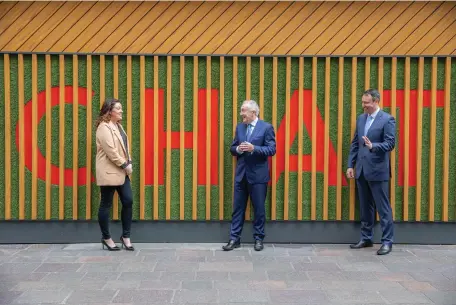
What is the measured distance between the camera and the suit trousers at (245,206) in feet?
21.9

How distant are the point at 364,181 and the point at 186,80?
2.60 meters

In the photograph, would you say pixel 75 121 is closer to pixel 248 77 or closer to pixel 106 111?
pixel 106 111

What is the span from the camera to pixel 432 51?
700 cm

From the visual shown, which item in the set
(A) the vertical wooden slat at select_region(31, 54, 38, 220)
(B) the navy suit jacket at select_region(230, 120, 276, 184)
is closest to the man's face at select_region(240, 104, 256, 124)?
(B) the navy suit jacket at select_region(230, 120, 276, 184)

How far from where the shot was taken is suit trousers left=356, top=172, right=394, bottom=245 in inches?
259

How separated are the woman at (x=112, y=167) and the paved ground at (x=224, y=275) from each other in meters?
0.35

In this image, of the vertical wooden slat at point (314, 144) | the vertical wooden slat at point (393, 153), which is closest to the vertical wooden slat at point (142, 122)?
the vertical wooden slat at point (314, 144)

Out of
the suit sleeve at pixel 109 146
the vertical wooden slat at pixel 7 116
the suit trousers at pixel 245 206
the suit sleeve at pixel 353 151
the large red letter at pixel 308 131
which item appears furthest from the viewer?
the large red letter at pixel 308 131

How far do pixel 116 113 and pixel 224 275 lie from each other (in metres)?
2.39

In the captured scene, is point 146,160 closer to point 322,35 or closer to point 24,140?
point 24,140

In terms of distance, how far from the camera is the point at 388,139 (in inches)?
253

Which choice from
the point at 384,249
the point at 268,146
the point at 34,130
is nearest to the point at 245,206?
the point at 268,146

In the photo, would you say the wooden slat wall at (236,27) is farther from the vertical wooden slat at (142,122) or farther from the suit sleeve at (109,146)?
the suit sleeve at (109,146)

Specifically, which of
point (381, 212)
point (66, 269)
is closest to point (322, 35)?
point (381, 212)
